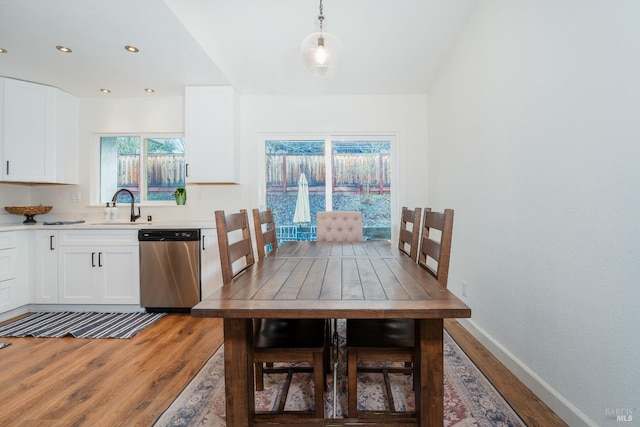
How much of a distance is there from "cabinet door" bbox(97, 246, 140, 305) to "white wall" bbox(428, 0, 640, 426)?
129 inches

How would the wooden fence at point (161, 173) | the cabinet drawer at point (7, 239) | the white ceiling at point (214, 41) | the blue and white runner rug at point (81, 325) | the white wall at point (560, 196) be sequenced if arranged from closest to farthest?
the white wall at point (560, 196), the white ceiling at point (214, 41), the blue and white runner rug at point (81, 325), the cabinet drawer at point (7, 239), the wooden fence at point (161, 173)

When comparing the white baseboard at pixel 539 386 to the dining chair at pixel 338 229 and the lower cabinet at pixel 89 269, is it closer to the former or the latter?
the dining chair at pixel 338 229

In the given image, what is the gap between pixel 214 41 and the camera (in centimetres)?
255

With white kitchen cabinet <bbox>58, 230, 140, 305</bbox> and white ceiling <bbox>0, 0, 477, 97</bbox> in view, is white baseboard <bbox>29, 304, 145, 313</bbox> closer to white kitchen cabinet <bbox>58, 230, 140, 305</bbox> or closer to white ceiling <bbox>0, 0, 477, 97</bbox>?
white kitchen cabinet <bbox>58, 230, 140, 305</bbox>

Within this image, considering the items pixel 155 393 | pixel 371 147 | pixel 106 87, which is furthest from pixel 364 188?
pixel 106 87

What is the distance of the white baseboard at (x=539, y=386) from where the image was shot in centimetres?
129

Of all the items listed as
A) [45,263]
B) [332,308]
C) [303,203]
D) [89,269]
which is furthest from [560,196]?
[45,263]

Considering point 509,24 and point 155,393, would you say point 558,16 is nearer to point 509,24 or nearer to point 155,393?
point 509,24

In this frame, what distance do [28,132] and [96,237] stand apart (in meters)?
1.36

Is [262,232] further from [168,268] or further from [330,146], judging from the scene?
[330,146]

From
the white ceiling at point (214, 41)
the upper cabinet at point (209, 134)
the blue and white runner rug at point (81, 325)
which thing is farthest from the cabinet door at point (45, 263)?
the white ceiling at point (214, 41)

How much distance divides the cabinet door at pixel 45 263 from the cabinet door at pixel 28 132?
0.67m

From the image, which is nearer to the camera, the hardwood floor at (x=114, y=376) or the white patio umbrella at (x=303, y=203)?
the hardwood floor at (x=114, y=376)

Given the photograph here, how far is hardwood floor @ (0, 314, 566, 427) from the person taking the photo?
146 cm
